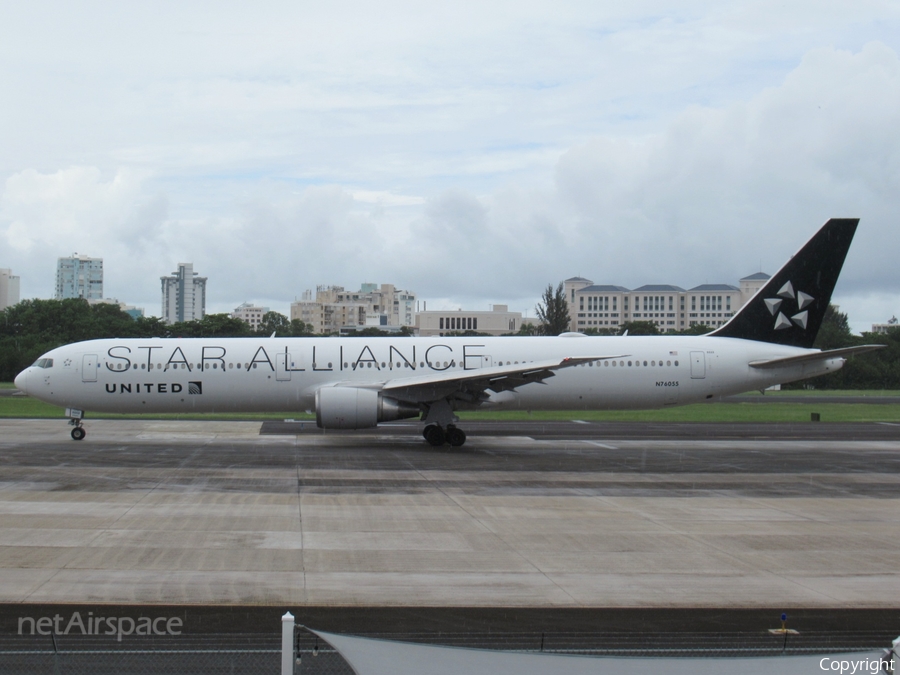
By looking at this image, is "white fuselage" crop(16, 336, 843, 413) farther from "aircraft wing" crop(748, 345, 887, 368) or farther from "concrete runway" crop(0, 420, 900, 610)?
"concrete runway" crop(0, 420, 900, 610)

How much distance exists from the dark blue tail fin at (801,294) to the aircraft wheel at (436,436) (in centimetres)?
1069

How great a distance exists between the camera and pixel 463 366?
90.2ft

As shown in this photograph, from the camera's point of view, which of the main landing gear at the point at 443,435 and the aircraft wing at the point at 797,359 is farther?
the aircraft wing at the point at 797,359

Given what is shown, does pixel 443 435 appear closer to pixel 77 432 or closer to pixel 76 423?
pixel 77 432

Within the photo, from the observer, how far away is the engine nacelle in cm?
2425

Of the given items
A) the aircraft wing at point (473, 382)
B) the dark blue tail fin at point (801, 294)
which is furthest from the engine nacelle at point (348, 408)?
the dark blue tail fin at point (801, 294)

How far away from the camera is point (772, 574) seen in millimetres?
10789

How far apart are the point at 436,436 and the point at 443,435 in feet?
0.73

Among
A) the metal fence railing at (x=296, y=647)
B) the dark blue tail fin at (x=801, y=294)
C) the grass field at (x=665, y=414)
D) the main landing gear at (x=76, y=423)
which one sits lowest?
the grass field at (x=665, y=414)

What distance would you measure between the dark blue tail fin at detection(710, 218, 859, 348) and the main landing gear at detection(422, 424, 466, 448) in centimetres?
1029

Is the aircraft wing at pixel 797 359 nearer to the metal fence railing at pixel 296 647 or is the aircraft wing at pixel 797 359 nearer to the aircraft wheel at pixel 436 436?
the aircraft wheel at pixel 436 436

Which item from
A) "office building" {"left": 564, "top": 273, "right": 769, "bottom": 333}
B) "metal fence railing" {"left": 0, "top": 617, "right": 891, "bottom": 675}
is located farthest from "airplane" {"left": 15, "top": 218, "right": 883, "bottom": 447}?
"office building" {"left": 564, "top": 273, "right": 769, "bottom": 333}

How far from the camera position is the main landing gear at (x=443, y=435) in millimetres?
25453

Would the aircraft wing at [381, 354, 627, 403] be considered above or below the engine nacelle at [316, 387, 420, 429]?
above
